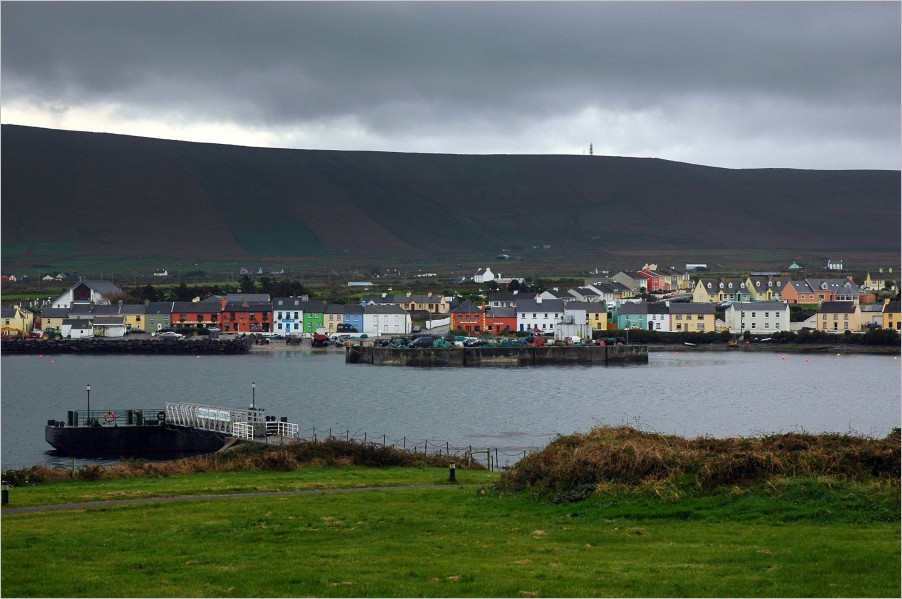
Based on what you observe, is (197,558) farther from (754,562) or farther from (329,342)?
(329,342)

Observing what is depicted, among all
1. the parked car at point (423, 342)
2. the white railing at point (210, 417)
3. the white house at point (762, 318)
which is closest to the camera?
the white railing at point (210, 417)

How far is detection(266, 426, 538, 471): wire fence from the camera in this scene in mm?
32719

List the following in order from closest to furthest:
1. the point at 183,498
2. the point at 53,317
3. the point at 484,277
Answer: the point at 183,498, the point at 53,317, the point at 484,277

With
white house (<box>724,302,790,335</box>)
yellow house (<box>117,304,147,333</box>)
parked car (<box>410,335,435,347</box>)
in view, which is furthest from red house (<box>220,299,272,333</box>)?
white house (<box>724,302,790,335</box>)

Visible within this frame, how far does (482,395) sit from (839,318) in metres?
52.7

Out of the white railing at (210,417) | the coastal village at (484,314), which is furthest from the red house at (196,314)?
the white railing at (210,417)

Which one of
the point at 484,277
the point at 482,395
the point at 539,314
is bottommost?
the point at 482,395

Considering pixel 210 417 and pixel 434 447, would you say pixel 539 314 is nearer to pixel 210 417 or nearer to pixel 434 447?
pixel 210 417

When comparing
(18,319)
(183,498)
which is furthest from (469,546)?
(18,319)

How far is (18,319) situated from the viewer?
110 m

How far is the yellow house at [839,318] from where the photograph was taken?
102m

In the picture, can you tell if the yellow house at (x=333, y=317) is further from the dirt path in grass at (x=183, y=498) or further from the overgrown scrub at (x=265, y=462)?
the dirt path in grass at (x=183, y=498)

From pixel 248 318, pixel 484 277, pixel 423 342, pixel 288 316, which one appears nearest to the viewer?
pixel 423 342

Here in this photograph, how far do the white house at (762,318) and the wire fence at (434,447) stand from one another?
66617 millimetres
